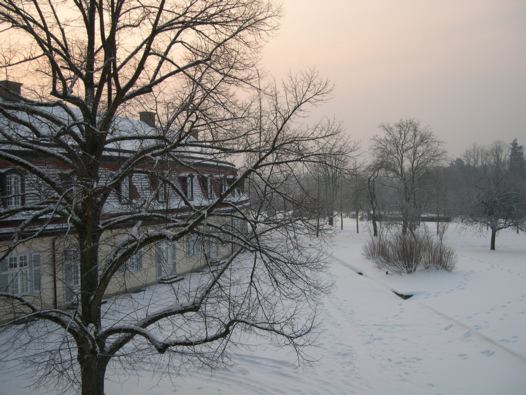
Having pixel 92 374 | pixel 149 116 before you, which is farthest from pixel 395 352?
pixel 149 116

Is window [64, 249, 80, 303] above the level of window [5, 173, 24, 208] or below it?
below

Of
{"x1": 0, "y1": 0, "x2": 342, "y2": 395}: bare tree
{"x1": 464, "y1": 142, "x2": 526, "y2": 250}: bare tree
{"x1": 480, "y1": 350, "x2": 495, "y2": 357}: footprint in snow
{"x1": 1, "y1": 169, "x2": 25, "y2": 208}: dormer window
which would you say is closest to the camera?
{"x1": 0, "y1": 0, "x2": 342, "y2": 395}: bare tree

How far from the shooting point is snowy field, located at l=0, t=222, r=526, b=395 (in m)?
9.87

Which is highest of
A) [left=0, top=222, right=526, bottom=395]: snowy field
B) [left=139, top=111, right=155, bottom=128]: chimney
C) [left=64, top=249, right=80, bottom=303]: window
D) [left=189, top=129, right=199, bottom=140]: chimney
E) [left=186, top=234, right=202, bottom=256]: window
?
[left=139, top=111, right=155, bottom=128]: chimney

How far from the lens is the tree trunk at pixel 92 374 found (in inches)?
274

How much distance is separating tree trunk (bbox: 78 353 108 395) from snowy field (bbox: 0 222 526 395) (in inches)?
102

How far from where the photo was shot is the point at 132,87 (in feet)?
25.5

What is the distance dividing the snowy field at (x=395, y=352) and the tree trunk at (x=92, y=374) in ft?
8.46

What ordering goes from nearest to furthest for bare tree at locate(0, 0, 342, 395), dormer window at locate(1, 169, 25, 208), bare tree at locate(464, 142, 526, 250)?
bare tree at locate(0, 0, 342, 395), dormer window at locate(1, 169, 25, 208), bare tree at locate(464, 142, 526, 250)

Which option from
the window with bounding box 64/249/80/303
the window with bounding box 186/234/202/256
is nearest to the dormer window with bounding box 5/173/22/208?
the window with bounding box 64/249/80/303

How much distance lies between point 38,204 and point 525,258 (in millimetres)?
28667

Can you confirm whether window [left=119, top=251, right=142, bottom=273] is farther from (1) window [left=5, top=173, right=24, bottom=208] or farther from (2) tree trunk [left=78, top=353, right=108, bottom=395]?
(1) window [left=5, top=173, right=24, bottom=208]

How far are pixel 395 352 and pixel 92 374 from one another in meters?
8.32

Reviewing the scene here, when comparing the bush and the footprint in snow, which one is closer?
the footprint in snow
